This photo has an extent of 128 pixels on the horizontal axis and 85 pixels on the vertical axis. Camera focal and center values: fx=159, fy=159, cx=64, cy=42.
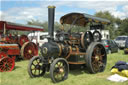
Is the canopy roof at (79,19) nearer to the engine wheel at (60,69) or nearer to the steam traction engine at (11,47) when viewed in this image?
the engine wheel at (60,69)

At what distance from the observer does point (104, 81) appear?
4566 mm

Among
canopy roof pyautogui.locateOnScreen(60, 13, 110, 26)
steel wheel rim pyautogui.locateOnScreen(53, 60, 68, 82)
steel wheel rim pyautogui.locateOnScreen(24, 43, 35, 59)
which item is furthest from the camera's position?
steel wheel rim pyautogui.locateOnScreen(24, 43, 35, 59)

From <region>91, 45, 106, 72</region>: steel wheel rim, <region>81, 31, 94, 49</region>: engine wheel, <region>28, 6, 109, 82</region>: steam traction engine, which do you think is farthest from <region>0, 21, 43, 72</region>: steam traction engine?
<region>91, 45, 106, 72</region>: steel wheel rim

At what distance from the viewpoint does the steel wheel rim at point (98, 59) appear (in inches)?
→ 223

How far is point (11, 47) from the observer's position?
712 centimetres

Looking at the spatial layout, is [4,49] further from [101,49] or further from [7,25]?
[101,49]

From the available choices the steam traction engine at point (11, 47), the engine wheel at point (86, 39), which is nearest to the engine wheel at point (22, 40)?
the steam traction engine at point (11, 47)

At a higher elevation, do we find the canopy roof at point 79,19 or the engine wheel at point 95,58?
the canopy roof at point 79,19

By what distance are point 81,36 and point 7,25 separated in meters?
4.47

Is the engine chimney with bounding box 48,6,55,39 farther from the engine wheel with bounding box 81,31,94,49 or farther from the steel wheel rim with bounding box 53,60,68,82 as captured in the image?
the engine wheel with bounding box 81,31,94,49

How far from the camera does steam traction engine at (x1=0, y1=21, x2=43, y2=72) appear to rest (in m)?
6.28

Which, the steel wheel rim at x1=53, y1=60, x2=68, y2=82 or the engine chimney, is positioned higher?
the engine chimney

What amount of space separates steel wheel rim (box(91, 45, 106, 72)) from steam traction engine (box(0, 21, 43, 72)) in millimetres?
3176

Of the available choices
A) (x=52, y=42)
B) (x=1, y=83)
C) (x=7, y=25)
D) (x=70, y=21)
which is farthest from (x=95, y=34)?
(x=7, y=25)
